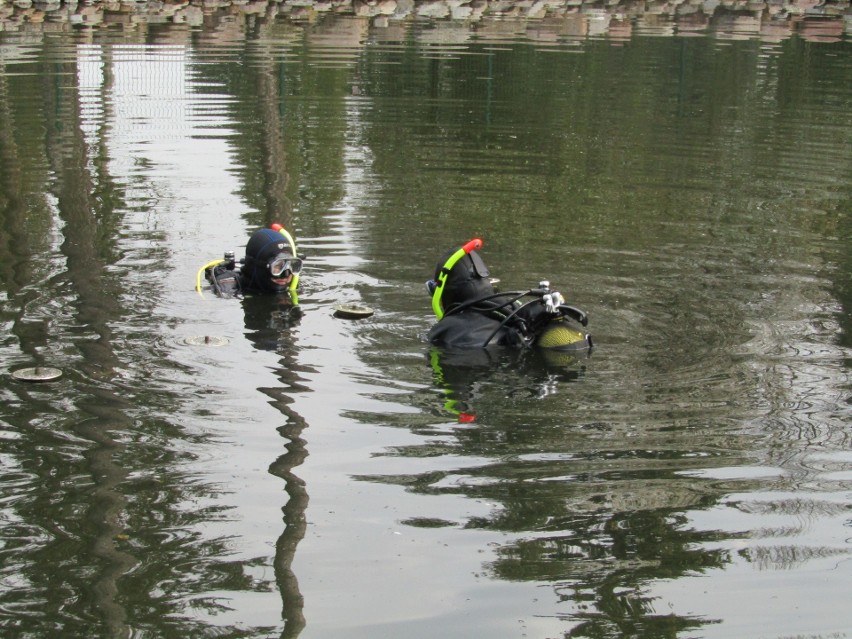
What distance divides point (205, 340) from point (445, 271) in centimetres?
167

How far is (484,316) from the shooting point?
25.2ft

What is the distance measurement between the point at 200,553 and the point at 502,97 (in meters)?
14.4

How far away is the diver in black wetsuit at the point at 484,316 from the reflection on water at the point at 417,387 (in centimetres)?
15

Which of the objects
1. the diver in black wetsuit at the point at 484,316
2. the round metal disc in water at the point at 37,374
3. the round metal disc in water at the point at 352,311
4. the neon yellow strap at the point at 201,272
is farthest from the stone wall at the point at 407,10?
the diver in black wetsuit at the point at 484,316

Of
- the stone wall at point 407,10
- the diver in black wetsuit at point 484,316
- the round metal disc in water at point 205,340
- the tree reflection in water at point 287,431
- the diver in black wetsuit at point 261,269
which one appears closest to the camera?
the tree reflection in water at point 287,431

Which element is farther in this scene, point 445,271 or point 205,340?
point 205,340

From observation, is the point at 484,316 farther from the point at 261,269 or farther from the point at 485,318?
the point at 261,269

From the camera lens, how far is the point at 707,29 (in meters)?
26.8

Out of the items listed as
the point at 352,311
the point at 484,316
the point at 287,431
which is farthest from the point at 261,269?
the point at 287,431

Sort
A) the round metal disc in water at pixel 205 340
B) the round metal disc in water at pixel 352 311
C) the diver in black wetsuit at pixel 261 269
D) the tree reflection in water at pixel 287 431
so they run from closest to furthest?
the tree reflection in water at pixel 287 431 → the round metal disc in water at pixel 205 340 → the round metal disc in water at pixel 352 311 → the diver in black wetsuit at pixel 261 269

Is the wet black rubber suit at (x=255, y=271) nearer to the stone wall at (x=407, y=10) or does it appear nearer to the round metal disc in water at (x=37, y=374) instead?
the round metal disc in water at (x=37, y=374)

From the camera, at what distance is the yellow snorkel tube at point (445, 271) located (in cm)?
751

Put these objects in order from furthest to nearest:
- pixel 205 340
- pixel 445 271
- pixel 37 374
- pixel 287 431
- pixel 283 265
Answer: pixel 283 265 → pixel 205 340 → pixel 445 271 → pixel 37 374 → pixel 287 431

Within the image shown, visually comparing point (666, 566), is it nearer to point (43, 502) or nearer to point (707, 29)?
point (43, 502)
